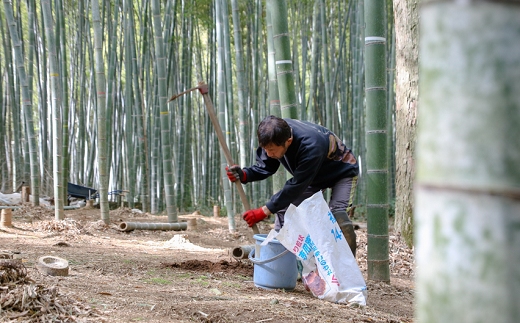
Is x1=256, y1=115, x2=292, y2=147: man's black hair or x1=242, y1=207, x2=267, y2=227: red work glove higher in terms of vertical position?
x1=256, y1=115, x2=292, y2=147: man's black hair

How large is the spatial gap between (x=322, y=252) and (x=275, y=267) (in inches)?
14.9

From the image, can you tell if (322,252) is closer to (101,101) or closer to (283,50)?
(283,50)

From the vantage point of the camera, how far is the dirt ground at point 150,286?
2074 mm

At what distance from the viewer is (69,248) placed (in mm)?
4305

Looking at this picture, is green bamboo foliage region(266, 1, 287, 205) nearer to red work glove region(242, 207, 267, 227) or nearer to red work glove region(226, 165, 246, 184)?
red work glove region(226, 165, 246, 184)

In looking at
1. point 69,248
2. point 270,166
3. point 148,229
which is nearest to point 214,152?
point 148,229

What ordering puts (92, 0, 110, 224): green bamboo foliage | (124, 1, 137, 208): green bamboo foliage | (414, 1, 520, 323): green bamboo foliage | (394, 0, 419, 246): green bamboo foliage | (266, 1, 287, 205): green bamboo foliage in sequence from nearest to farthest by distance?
(414, 1, 520, 323): green bamboo foliage < (266, 1, 287, 205): green bamboo foliage < (394, 0, 419, 246): green bamboo foliage < (92, 0, 110, 224): green bamboo foliage < (124, 1, 137, 208): green bamboo foliage

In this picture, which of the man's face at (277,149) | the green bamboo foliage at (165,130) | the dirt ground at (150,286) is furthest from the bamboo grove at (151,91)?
the man's face at (277,149)

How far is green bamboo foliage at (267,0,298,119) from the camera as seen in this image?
11.4 feet

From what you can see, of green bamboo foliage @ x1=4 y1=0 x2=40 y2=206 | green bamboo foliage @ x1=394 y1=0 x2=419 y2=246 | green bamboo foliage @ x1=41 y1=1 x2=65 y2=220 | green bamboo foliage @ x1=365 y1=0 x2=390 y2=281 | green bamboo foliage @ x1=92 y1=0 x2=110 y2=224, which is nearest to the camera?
green bamboo foliage @ x1=365 y1=0 x2=390 y2=281

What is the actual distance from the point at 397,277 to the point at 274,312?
6.90 ft

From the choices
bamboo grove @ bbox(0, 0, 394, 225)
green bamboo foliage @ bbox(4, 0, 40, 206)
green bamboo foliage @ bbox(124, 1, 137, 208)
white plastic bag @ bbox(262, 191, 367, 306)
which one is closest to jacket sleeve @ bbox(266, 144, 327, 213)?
white plastic bag @ bbox(262, 191, 367, 306)

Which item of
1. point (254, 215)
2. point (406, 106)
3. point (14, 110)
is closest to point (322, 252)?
point (254, 215)

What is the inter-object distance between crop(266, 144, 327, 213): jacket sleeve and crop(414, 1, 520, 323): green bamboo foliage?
2.52 m
